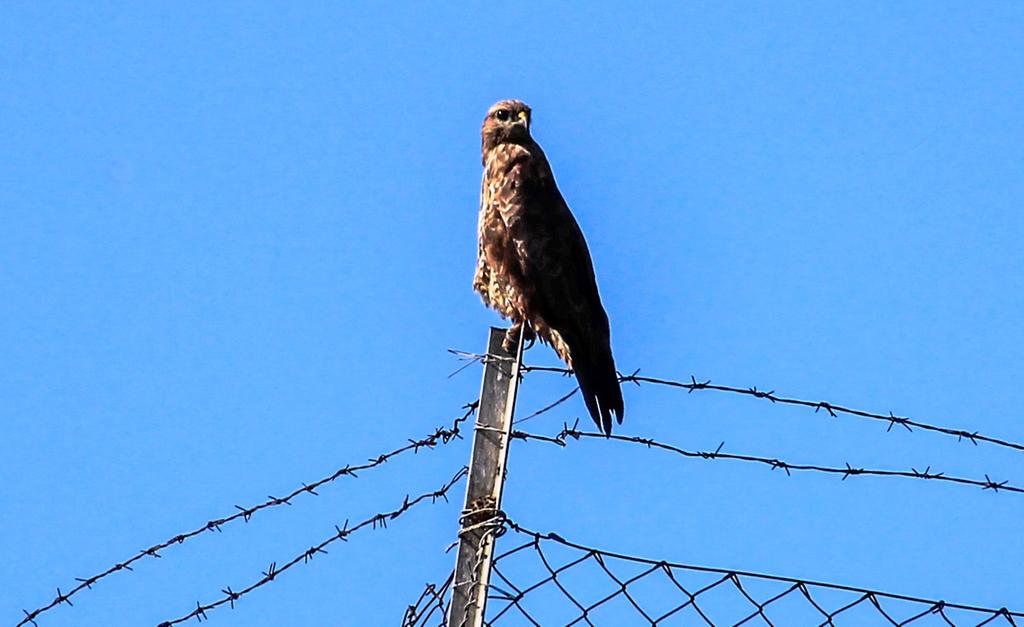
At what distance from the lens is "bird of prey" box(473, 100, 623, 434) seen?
19.8ft

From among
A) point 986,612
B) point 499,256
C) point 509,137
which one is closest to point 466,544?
point 986,612

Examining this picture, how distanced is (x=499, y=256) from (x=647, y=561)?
2.78 m

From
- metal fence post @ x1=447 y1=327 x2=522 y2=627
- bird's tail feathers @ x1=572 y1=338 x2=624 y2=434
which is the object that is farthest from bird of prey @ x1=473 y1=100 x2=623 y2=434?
metal fence post @ x1=447 y1=327 x2=522 y2=627

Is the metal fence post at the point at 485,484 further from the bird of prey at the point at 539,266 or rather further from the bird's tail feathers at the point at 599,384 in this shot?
the bird of prey at the point at 539,266

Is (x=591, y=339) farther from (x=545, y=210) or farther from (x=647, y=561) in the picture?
(x=647, y=561)

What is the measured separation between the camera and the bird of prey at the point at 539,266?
604 cm

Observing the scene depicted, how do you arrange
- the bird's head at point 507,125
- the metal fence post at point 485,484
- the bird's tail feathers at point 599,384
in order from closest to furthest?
the metal fence post at point 485,484 < the bird's tail feathers at point 599,384 < the bird's head at point 507,125

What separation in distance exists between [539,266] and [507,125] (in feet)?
3.66

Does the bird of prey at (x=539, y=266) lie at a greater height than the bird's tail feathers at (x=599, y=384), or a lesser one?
greater

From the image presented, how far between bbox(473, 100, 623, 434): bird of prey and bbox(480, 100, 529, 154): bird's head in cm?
28

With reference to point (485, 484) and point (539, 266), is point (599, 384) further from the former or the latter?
point (485, 484)

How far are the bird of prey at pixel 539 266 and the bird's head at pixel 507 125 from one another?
0.28 m

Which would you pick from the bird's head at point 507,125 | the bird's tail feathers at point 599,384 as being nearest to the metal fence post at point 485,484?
the bird's tail feathers at point 599,384

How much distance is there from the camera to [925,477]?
439 centimetres
